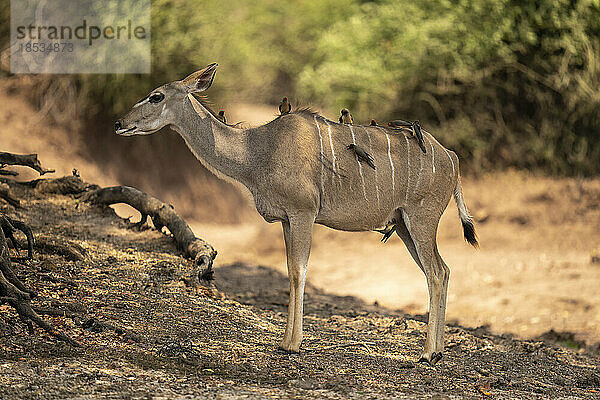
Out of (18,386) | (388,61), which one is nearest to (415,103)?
(388,61)

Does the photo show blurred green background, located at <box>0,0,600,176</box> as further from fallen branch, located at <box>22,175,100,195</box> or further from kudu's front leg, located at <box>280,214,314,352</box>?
kudu's front leg, located at <box>280,214,314,352</box>

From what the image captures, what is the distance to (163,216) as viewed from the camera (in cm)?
943

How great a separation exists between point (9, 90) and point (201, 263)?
9.91m

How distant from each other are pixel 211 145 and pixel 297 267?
130 cm

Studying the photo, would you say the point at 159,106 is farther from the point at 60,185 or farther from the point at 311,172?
the point at 60,185

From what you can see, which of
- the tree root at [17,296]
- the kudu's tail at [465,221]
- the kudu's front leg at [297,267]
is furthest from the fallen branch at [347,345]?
the tree root at [17,296]

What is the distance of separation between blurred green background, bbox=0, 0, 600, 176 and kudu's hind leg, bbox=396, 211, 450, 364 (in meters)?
9.27

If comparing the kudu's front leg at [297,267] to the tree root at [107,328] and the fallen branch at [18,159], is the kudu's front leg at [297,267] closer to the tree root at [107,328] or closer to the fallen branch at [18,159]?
the tree root at [107,328]

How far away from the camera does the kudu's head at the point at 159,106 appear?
6.45 metres

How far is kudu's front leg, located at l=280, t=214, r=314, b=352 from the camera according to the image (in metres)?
6.49

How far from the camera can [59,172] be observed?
15766 mm

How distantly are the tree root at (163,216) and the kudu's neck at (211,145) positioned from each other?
1.84 m

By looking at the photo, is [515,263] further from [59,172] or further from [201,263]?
[59,172]

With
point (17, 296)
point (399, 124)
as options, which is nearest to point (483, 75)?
point (399, 124)
